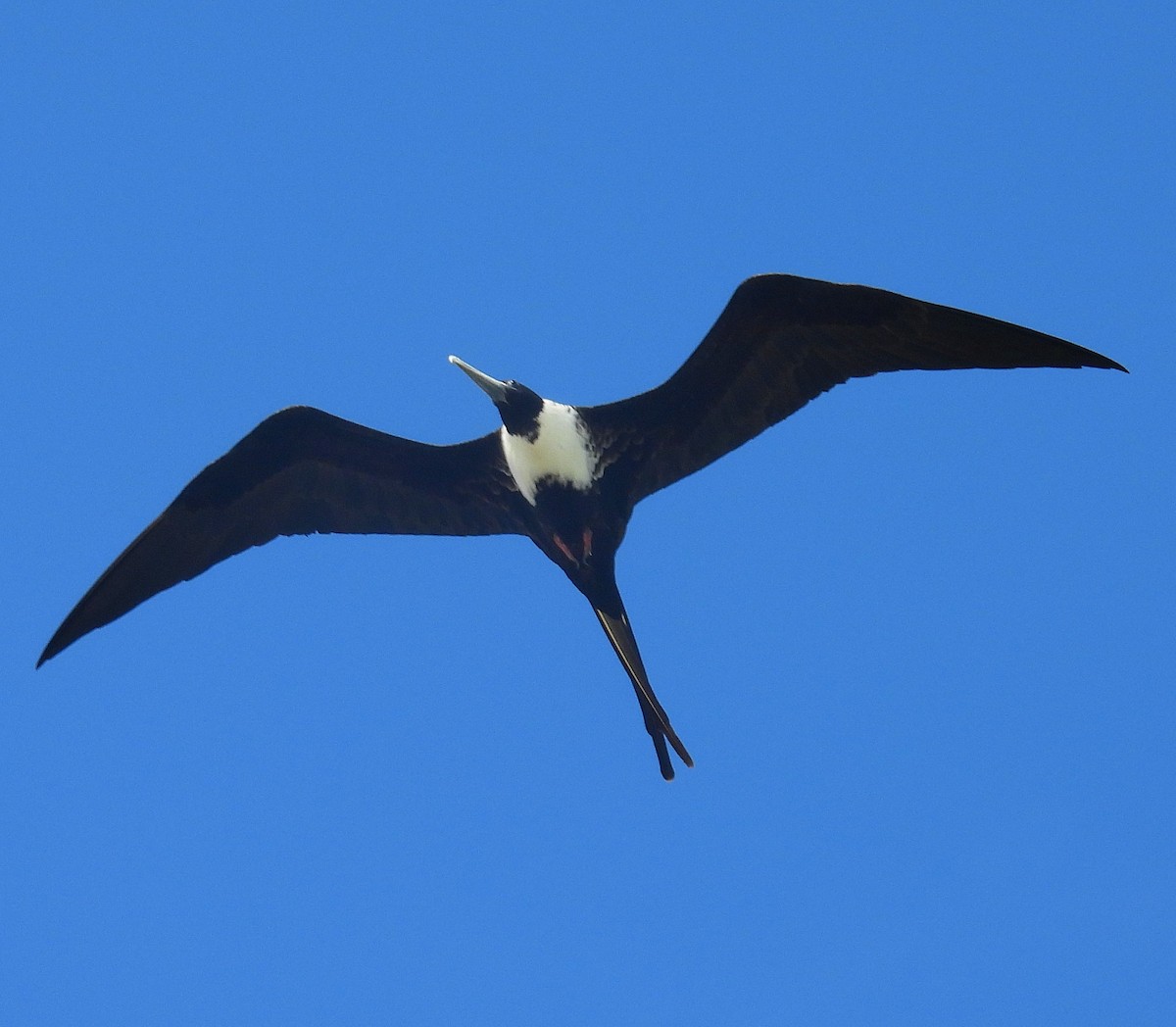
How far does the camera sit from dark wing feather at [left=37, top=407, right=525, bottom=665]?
6.70 meters

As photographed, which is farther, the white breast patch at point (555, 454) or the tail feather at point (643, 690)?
the white breast patch at point (555, 454)

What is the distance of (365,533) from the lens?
693cm

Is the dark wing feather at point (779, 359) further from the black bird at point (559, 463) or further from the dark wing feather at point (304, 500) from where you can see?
the dark wing feather at point (304, 500)

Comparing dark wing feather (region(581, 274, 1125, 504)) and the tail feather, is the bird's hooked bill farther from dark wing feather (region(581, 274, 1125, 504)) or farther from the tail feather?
the tail feather

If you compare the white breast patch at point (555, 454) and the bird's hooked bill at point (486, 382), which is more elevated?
the bird's hooked bill at point (486, 382)

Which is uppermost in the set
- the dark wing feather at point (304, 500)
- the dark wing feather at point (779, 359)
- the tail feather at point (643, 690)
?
the dark wing feather at point (304, 500)

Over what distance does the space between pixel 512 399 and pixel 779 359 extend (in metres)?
A: 1.11

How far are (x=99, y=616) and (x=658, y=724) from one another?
91.0 inches

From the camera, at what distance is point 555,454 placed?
259 inches

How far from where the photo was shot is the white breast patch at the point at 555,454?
21.6 ft

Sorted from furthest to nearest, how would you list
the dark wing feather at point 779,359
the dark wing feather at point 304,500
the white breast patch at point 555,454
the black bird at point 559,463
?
the dark wing feather at point 304,500
the white breast patch at point 555,454
the black bird at point 559,463
the dark wing feather at point 779,359

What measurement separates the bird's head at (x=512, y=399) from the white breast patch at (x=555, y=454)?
37 mm

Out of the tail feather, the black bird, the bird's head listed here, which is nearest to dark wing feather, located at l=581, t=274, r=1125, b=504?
the black bird

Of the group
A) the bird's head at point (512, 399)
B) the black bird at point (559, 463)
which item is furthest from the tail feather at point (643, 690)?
the bird's head at point (512, 399)
